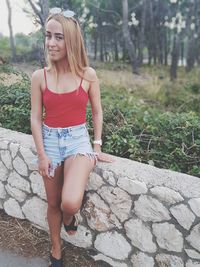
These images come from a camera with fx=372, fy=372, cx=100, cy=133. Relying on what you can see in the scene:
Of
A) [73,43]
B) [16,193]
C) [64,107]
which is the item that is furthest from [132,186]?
[16,193]

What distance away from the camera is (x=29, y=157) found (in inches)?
129

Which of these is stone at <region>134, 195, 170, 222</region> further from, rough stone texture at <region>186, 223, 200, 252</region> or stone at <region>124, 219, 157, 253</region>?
rough stone texture at <region>186, 223, 200, 252</region>

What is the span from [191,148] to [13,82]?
9.42 ft

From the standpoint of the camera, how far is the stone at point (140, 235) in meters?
2.78

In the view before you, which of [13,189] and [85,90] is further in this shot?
[13,189]

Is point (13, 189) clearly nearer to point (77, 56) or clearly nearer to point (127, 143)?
point (127, 143)

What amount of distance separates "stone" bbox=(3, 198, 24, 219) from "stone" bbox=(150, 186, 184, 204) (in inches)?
56.0

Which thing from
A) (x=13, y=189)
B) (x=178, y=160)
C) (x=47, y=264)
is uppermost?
(x=178, y=160)

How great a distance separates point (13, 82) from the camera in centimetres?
532

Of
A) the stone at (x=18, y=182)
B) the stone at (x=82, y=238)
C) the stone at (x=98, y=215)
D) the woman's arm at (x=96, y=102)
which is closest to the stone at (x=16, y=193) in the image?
the stone at (x=18, y=182)

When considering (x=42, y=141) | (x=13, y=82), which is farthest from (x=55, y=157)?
(x=13, y=82)

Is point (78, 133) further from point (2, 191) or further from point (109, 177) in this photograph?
point (2, 191)

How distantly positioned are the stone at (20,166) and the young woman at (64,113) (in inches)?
25.2

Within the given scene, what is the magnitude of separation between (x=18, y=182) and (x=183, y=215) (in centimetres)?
158
